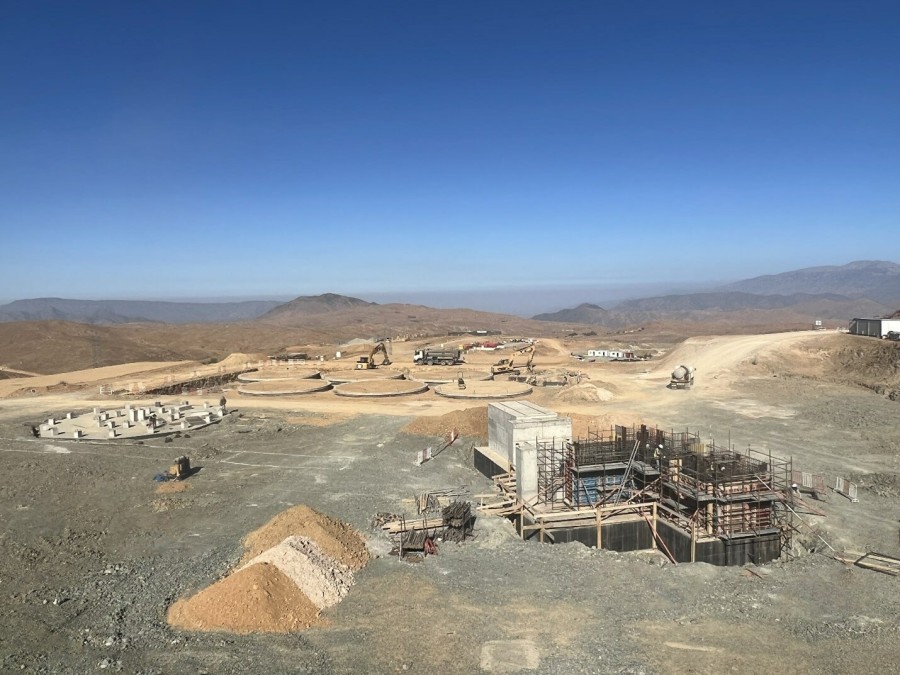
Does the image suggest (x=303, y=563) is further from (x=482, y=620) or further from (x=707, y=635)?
(x=707, y=635)

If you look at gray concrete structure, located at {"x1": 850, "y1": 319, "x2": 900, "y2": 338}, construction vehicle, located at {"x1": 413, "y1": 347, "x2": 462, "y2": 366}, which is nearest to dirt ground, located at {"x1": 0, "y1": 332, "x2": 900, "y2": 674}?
gray concrete structure, located at {"x1": 850, "y1": 319, "x2": 900, "y2": 338}

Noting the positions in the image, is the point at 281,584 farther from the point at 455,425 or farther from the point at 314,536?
the point at 455,425

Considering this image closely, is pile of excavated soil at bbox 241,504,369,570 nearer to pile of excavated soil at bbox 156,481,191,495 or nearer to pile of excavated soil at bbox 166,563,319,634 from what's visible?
pile of excavated soil at bbox 166,563,319,634

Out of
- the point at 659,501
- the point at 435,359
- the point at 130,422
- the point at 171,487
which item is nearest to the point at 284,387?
the point at 130,422

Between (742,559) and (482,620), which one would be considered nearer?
(482,620)

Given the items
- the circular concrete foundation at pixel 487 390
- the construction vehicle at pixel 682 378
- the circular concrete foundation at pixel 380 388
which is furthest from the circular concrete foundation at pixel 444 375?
the construction vehicle at pixel 682 378

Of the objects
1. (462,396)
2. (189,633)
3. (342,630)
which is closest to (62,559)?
(189,633)
